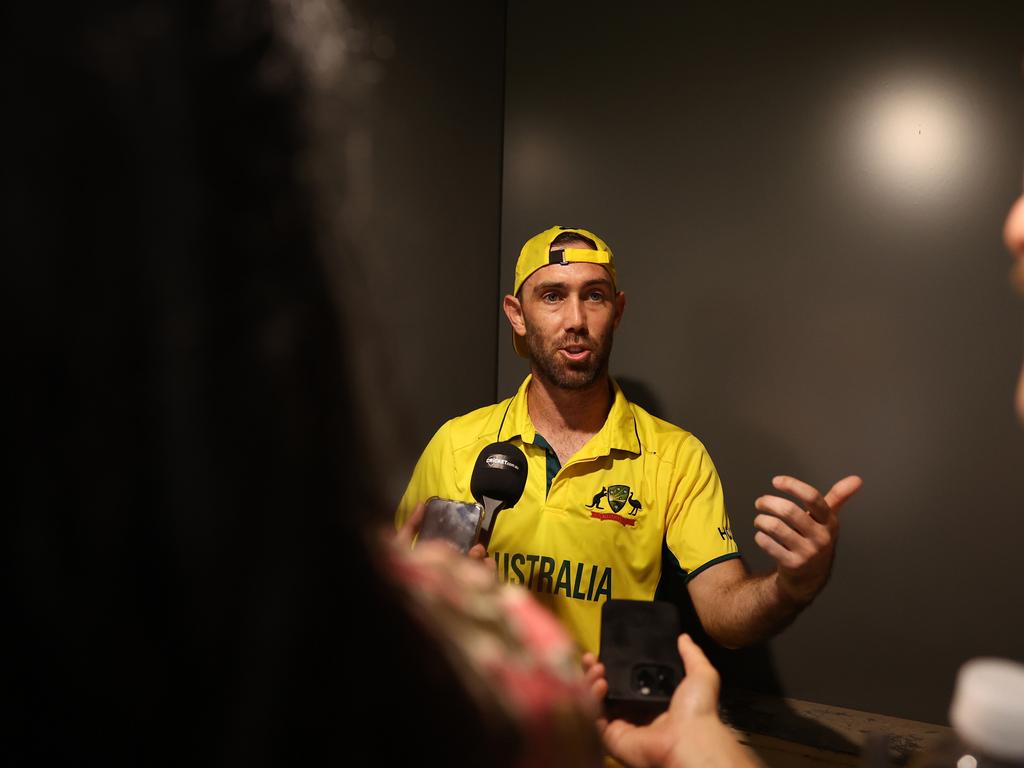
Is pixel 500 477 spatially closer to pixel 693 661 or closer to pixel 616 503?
pixel 616 503

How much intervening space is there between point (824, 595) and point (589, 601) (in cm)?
84

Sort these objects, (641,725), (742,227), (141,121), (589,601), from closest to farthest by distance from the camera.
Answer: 1. (141,121)
2. (641,725)
3. (589,601)
4. (742,227)

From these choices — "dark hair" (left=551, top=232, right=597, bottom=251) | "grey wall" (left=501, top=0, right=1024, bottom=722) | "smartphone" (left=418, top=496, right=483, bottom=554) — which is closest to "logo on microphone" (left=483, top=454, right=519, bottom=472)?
"smartphone" (left=418, top=496, right=483, bottom=554)

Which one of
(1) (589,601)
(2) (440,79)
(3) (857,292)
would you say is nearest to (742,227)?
(3) (857,292)

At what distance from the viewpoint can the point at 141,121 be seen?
32 cm

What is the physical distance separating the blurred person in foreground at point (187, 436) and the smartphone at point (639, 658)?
535 mm

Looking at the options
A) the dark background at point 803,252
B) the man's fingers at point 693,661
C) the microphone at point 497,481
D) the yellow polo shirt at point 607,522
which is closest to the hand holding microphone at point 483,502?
the microphone at point 497,481

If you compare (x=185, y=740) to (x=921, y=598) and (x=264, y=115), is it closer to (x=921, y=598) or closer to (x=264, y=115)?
(x=264, y=115)

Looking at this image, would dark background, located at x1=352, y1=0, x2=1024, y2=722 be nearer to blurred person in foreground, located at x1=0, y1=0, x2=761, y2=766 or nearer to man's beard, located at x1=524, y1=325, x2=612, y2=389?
man's beard, located at x1=524, y1=325, x2=612, y2=389

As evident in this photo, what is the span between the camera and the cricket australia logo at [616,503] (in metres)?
1.69

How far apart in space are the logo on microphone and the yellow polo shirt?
259 mm

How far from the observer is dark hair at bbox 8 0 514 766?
12.4 inches

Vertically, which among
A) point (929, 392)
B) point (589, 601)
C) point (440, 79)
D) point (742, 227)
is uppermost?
point (440, 79)

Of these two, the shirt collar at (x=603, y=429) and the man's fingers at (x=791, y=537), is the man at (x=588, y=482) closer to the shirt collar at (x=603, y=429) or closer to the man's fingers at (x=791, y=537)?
the shirt collar at (x=603, y=429)
